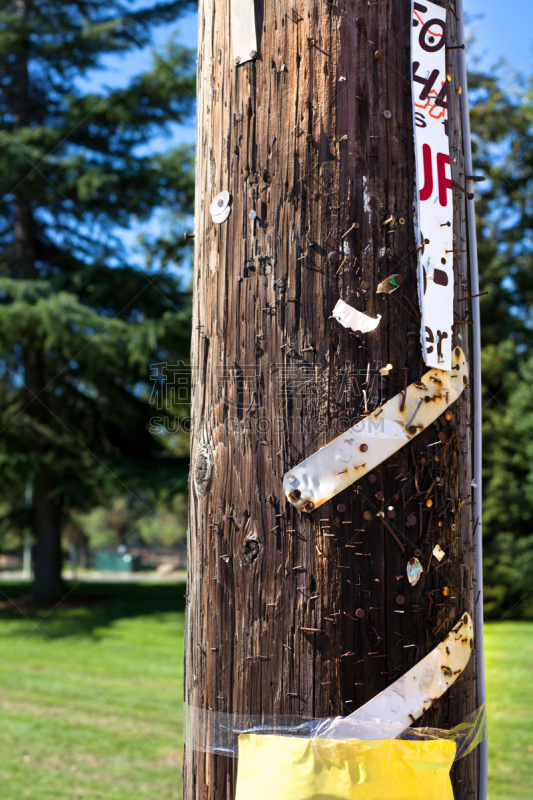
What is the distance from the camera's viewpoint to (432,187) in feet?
4.97

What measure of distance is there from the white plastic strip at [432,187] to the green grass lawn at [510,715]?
478 cm

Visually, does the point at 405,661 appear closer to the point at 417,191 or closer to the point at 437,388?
the point at 437,388

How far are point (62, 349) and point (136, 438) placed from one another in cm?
301

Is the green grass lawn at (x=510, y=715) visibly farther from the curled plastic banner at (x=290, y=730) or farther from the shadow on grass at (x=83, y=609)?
the shadow on grass at (x=83, y=609)

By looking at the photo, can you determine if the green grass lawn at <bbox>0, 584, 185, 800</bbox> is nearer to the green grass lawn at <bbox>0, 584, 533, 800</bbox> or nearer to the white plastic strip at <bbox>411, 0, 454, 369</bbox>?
the green grass lawn at <bbox>0, 584, 533, 800</bbox>

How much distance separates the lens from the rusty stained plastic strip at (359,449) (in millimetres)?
1388

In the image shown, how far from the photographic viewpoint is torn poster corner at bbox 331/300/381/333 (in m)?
1.43

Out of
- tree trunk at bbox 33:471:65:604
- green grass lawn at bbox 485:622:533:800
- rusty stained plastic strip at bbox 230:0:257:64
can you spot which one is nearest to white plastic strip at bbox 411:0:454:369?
rusty stained plastic strip at bbox 230:0:257:64

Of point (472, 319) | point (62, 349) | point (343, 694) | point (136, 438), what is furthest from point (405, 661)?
point (136, 438)

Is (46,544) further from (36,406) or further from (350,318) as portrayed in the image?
(350,318)

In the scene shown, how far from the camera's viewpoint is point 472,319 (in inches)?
63.5

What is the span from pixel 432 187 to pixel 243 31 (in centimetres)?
59

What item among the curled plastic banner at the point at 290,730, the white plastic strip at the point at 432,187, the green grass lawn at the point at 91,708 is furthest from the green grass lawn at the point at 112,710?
the white plastic strip at the point at 432,187

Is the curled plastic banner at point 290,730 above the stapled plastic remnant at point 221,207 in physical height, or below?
below
